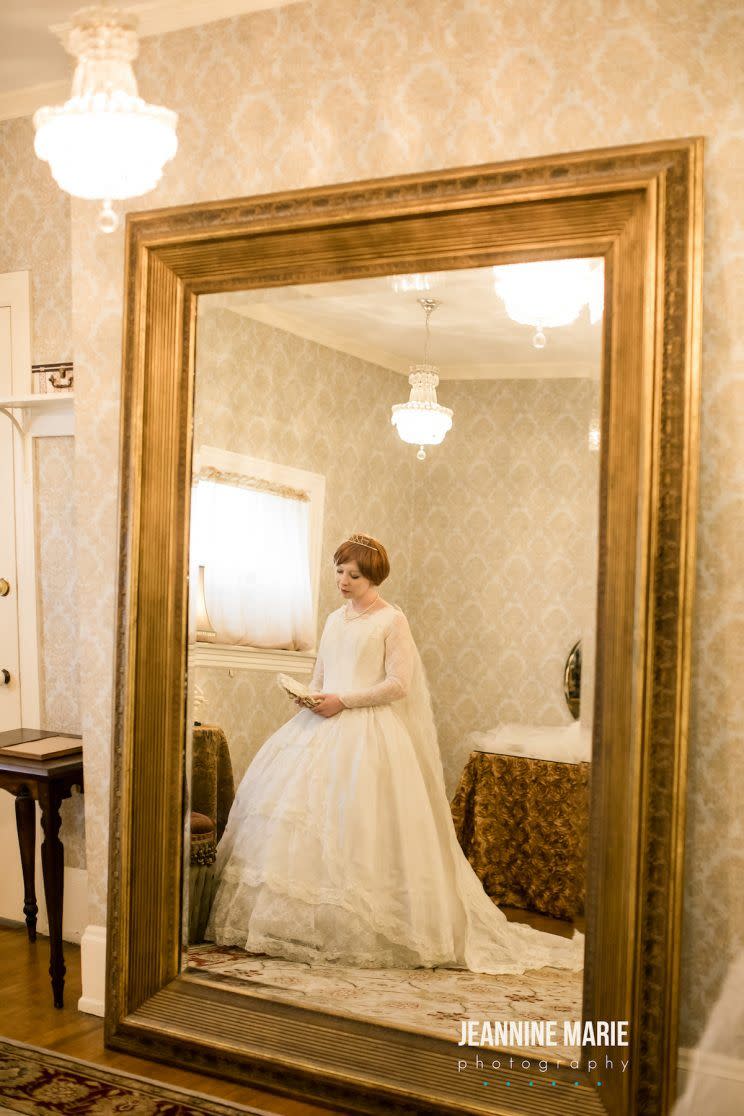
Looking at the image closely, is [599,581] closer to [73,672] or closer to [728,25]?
[728,25]

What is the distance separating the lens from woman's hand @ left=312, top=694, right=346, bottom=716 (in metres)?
2.66

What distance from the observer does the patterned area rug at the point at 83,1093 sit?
2504 mm

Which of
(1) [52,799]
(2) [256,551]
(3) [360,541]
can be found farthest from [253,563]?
(1) [52,799]

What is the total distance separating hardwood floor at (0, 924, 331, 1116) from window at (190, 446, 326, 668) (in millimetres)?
1052

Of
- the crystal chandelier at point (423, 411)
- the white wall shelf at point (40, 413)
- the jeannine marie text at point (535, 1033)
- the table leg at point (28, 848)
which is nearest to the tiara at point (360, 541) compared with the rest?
the crystal chandelier at point (423, 411)

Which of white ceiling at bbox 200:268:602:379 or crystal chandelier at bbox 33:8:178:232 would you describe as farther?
white ceiling at bbox 200:268:602:379

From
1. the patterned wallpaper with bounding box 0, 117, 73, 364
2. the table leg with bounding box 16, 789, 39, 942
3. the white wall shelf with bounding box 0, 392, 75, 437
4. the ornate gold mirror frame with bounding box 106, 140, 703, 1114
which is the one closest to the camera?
the ornate gold mirror frame with bounding box 106, 140, 703, 1114

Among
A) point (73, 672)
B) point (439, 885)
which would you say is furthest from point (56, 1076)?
point (73, 672)

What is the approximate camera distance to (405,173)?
104 inches

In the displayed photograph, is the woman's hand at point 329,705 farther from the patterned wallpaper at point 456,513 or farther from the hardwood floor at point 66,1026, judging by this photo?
the hardwood floor at point 66,1026

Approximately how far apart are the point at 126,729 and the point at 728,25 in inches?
88.8

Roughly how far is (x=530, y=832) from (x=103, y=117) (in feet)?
5.97

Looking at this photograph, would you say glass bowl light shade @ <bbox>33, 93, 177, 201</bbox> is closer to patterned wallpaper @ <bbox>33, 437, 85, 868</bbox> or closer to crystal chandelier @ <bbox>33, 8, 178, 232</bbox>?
crystal chandelier @ <bbox>33, 8, 178, 232</bbox>

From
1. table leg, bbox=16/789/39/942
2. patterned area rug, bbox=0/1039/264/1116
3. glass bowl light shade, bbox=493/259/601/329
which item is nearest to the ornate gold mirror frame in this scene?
glass bowl light shade, bbox=493/259/601/329
